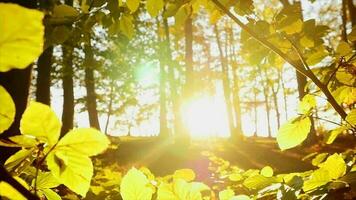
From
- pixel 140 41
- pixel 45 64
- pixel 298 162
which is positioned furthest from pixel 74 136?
pixel 140 41

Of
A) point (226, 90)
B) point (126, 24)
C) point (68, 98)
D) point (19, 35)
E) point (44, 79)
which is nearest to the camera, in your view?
point (19, 35)

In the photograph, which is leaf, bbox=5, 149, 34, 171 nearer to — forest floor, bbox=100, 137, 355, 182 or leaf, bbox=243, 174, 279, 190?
leaf, bbox=243, 174, 279, 190

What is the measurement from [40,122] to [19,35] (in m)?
0.18

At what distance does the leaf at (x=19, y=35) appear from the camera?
0.34 metres

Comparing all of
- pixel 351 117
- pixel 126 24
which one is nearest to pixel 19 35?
pixel 351 117

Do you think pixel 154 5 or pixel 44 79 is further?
pixel 44 79

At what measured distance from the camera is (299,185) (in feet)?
3.34

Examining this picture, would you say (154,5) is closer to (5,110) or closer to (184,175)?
(184,175)

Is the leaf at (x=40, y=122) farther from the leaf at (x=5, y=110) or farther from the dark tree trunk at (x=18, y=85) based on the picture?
the dark tree trunk at (x=18, y=85)

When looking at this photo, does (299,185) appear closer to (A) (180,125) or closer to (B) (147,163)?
(B) (147,163)

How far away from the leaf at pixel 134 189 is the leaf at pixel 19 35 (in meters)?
0.42

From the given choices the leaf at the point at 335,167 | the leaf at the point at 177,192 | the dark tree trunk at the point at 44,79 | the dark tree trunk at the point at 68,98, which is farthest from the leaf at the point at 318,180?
the dark tree trunk at the point at 68,98

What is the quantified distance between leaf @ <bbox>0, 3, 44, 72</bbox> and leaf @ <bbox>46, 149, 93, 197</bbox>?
0.67 ft

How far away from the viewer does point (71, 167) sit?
0.58m
